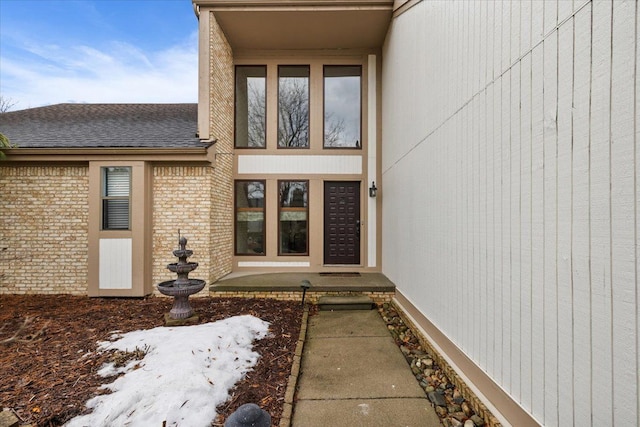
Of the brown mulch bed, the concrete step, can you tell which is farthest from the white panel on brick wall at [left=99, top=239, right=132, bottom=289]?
the concrete step

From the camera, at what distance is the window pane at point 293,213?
7.57 m

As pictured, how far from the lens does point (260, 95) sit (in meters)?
7.73

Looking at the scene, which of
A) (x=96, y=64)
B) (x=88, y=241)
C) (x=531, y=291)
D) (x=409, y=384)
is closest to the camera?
(x=531, y=291)

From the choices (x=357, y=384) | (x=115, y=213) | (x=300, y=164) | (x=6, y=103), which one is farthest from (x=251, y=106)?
(x=6, y=103)

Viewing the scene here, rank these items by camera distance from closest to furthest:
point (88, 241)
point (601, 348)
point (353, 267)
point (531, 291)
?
point (601, 348), point (531, 291), point (88, 241), point (353, 267)

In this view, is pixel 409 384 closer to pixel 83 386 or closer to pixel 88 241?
pixel 83 386

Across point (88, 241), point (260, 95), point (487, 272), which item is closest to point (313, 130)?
point (260, 95)

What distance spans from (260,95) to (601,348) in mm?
7872

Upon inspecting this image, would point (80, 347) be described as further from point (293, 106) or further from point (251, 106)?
point (293, 106)

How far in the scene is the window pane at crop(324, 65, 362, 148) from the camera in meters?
7.69

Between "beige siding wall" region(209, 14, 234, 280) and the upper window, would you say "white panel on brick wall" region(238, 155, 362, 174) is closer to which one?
"beige siding wall" region(209, 14, 234, 280)

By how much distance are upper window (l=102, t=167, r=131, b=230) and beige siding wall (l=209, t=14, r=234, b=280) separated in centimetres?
158

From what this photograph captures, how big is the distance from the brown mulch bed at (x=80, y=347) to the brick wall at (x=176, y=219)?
722mm

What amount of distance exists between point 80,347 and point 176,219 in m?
2.77
